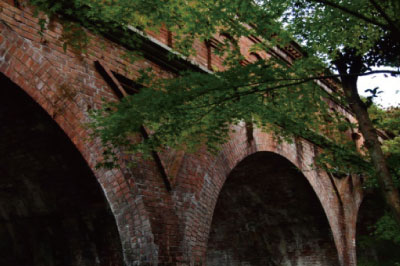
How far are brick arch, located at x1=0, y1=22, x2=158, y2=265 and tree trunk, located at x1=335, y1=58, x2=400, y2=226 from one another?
3509 millimetres

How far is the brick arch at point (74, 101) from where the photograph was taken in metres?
4.97

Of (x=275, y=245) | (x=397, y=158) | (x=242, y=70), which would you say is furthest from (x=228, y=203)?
(x=242, y=70)

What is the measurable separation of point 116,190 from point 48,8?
2.52 metres

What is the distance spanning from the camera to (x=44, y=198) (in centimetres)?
629

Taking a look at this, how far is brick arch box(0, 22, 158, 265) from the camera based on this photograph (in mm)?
4969

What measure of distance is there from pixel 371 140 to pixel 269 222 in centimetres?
618

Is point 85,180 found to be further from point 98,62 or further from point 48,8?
point 48,8

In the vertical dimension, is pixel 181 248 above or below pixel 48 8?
below

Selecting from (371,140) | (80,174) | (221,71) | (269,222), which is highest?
(221,71)

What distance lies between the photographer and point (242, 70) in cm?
488

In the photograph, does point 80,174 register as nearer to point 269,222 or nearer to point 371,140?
point 371,140

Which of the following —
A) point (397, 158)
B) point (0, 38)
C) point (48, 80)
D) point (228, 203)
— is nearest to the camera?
point (0, 38)

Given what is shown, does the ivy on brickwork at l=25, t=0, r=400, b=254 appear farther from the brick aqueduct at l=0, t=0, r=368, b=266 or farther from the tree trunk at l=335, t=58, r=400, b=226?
the brick aqueduct at l=0, t=0, r=368, b=266

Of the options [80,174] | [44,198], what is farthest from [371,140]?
[44,198]
